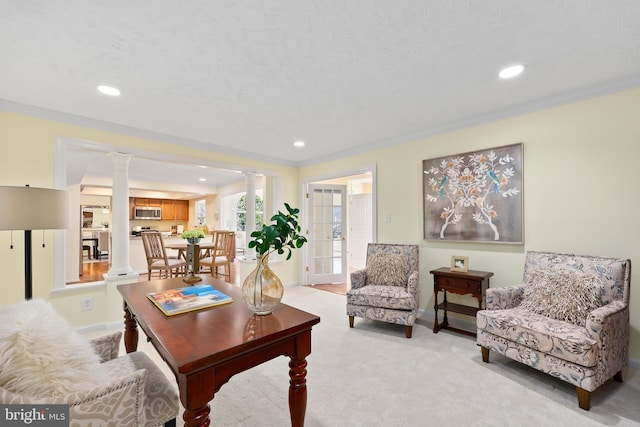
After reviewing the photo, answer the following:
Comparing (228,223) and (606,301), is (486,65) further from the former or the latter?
(228,223)

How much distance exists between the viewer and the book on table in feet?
4.88

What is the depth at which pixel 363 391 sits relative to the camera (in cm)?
202

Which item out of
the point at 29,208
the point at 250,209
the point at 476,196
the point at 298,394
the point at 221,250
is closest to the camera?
the point at 298,394

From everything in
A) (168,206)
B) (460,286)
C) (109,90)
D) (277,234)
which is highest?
(109,90)

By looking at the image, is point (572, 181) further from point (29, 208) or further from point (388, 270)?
point (29, 208)

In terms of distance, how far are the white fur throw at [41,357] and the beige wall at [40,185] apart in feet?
8.04

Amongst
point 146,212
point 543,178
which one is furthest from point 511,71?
point 146,212

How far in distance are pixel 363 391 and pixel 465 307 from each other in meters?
1.63

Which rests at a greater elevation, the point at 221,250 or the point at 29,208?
the point at 29,208

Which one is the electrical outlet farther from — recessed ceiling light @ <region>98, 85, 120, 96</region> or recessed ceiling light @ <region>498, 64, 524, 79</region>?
recessed ceiling light @ <region>498, 64, 524, 79</region>

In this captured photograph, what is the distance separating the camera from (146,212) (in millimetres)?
9250

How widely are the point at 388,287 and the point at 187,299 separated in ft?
7.41

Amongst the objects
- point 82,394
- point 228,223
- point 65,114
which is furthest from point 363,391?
point 228,223

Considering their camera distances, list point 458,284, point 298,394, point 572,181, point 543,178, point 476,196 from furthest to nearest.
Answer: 1. point 476,196
2. point 458,284
3. point 543,178
4. point 572,181
5. point 298,394
